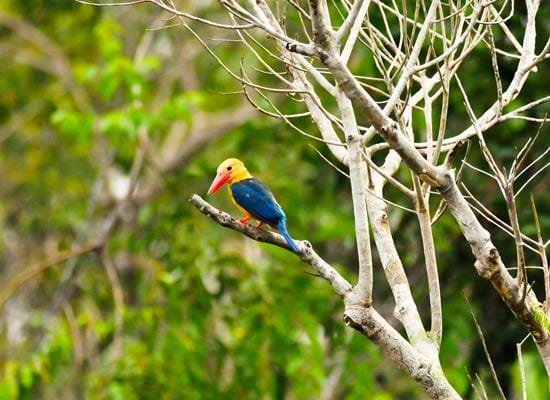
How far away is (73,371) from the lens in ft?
34.1

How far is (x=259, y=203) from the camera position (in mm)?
5238

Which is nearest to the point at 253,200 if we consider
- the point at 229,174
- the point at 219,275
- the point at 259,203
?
the point at 259,203

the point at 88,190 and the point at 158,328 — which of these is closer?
the point at 158,328

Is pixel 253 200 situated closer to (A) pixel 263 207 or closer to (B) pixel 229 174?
(A) pixel 263 207

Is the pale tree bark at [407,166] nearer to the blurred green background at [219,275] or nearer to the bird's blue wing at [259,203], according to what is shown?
the bird's blue wing at [259,203]

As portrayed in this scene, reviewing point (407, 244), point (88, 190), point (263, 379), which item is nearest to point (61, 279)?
point (88, 190)

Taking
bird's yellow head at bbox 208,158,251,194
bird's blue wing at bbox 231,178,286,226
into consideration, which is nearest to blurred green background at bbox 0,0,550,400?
bird's yellow head at bbox 208,158,251,194

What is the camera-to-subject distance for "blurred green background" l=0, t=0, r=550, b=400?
7.76 meters

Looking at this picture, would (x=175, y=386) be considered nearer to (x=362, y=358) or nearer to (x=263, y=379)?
(x=263, y=379)

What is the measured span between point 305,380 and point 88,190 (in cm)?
525

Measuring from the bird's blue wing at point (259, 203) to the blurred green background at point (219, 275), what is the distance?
2073mm

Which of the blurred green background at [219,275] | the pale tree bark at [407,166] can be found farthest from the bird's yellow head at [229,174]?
the blurred green background at [219,275]

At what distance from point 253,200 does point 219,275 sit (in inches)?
133

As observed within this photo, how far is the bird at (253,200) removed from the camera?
5223 millimetres
